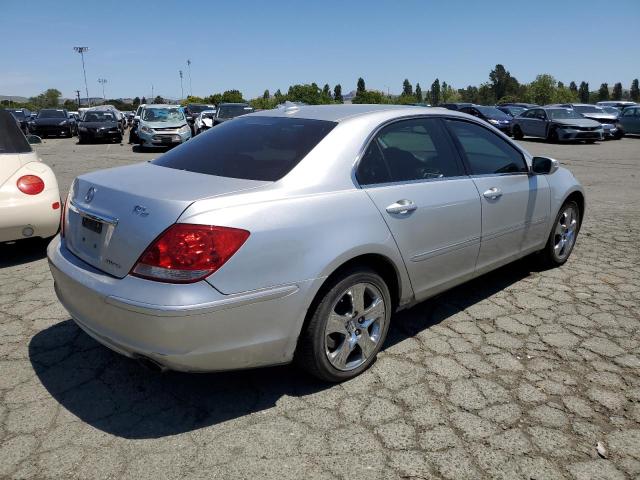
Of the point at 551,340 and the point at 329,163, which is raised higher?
the point at 329,163

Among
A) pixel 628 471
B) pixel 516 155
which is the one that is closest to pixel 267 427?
pixel 628 471

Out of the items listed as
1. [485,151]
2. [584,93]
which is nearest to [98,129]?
[485,151]

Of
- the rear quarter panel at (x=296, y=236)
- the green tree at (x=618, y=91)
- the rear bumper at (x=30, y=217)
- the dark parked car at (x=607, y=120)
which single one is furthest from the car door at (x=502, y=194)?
the green tree at (x=618, y=91)

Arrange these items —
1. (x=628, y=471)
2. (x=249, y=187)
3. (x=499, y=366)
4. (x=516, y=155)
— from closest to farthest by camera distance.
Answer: (x=628, y=471) → (x=249, y=187) → (x=499, y=366) → (x=516, y=155)

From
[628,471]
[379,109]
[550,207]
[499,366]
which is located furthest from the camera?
[550,207]

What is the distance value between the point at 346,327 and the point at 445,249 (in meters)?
0.94

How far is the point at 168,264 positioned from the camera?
92.7 inches

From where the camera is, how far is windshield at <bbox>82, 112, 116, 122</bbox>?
22.3m

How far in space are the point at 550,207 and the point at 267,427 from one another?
3266 mm

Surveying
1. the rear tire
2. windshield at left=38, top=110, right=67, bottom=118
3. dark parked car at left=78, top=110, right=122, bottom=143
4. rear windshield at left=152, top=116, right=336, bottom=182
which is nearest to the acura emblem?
rear windshield at left=152, top=116, right=336, bottom=182

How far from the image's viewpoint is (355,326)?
3.02 m

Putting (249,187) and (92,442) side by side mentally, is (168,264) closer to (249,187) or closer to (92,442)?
(249,187)

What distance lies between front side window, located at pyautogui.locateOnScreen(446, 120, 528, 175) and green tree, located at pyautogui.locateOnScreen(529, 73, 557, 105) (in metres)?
106

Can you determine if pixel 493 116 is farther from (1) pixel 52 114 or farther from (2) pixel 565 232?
(1) pixel 52 114
